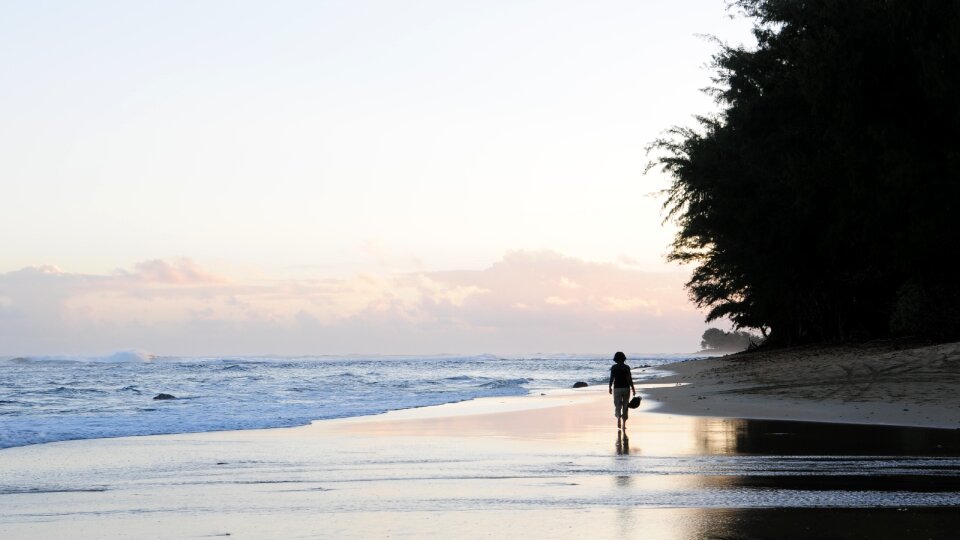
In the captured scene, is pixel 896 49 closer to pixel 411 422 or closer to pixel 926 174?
pixel 926 174

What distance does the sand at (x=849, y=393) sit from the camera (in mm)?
19734

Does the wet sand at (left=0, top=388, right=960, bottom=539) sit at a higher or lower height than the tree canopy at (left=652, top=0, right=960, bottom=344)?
lower

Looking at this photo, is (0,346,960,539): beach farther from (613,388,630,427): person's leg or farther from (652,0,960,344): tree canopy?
(652,0,960,344): tree canopy

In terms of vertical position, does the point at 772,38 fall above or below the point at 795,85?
above

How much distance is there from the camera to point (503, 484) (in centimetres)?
1092

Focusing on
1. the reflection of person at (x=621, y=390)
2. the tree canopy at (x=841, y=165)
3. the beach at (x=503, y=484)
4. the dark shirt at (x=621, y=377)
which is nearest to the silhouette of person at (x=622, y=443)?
the beach at (x=503, y=484)

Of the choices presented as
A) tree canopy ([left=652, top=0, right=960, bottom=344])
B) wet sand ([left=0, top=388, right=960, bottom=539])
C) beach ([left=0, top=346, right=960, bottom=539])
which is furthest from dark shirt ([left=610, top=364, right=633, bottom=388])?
tree canopy ([left=652, top=0, right=960, bottom=344])

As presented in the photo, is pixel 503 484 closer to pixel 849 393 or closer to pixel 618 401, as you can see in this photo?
pixel 618 401

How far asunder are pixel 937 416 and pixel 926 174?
38.8 feet

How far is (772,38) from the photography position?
36562 mm

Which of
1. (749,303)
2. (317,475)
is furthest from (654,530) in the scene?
(749,303)

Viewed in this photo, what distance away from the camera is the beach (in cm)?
830

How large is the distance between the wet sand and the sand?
78.6 inches

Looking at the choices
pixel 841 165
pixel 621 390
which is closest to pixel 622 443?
pixel 621 390
